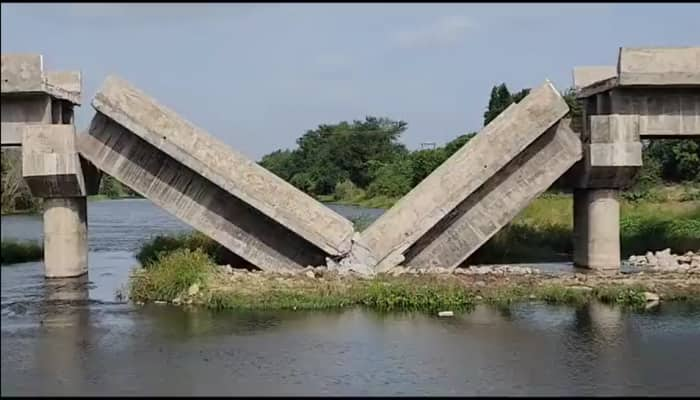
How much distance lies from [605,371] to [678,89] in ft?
42.7

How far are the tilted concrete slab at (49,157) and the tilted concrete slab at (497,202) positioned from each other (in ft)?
29.4

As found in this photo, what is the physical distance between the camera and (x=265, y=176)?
22547 millimetres

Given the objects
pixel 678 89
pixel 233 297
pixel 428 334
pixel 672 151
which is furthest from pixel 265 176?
pixel 672 151

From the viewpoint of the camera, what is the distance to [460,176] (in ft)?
74.7

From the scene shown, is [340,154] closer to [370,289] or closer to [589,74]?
[589,74]

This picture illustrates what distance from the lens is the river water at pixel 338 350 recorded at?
12422mm

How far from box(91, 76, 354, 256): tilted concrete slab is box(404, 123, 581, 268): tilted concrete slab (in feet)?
8.42

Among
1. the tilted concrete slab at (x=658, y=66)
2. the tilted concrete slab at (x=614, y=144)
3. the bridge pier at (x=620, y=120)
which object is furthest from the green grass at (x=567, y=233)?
the tilted concrete slab at (x=658, y=66)

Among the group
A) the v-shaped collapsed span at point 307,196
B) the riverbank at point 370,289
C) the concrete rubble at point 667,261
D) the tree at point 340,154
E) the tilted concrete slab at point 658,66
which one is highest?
the tree at point 340,154

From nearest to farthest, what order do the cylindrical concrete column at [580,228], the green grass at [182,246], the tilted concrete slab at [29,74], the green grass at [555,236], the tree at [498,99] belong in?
the tilted concrete slab at [29,74] < the cylindrical concrete column at [580,228] < the green grass at [182,246] < the green grass at [555,236] < the tree at [498,99]

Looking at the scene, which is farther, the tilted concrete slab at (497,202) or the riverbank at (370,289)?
the tilted concrete slab at (497,202)

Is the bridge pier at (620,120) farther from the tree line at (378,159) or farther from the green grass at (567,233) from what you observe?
the tree line at (378,159)

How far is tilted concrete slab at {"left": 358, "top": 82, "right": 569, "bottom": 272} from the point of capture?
2233cm

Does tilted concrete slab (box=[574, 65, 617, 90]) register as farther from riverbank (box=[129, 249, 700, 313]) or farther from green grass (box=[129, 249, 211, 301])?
green grass (box=[129, 249, 211, 301])
